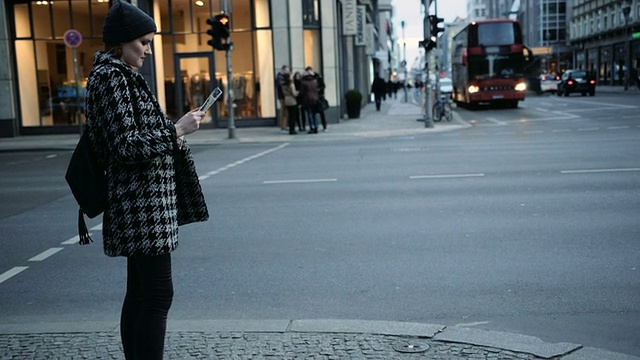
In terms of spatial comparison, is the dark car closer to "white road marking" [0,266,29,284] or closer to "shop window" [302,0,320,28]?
"shop window" [302,0,320,28]

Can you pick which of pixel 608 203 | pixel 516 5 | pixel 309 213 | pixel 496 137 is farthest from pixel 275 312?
pixel 516 5

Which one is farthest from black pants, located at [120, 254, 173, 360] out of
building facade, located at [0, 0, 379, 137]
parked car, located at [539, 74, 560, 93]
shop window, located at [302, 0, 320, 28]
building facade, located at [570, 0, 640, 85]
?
building facade, located at [570, 0, 640, 85]

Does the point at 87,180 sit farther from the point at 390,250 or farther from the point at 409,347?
the point at 390,250

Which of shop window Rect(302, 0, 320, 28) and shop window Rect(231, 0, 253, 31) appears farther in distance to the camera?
shop window Rect(231, 0, 253, 31)

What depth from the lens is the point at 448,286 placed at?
5.82 meters

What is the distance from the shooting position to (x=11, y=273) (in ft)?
22.2

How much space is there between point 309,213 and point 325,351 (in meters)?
4.83

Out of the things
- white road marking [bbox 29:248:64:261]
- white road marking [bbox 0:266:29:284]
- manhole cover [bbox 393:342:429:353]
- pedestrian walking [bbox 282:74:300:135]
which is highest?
pedestrian walking [bbox 282:74:300:135]

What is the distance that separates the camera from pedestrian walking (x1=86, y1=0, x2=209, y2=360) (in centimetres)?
326

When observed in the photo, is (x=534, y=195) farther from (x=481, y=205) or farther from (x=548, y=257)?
(x=548, y=257)

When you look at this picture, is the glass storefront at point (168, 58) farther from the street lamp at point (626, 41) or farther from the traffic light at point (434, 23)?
the street lamp at point (626, 41)

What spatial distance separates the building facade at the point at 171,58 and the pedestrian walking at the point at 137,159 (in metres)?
23.5

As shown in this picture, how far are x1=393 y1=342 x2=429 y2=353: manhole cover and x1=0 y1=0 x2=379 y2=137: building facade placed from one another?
2281 cm

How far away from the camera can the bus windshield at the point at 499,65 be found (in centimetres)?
3503
